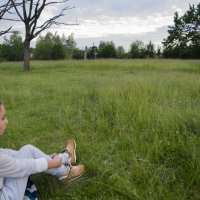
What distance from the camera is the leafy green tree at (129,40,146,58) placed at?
179ft

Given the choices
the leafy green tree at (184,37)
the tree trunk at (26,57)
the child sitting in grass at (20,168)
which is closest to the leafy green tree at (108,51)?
the leafy green tree at (184,37)

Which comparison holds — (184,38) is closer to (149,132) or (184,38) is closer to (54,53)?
(54,53)

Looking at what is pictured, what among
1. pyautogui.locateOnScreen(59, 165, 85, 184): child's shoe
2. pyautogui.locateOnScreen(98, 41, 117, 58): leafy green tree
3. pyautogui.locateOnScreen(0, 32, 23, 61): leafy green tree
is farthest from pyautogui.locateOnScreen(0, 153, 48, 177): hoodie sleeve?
pyautogui.locateOnScreen(98, 41, 117, 58): leafy green tree

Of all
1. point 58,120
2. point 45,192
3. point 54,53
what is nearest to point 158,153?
point 45,192

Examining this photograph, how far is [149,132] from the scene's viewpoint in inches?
175

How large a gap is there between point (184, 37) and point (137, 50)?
34.9 feet

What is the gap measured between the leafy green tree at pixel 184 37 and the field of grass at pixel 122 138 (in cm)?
4115

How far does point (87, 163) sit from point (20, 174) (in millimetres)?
1095

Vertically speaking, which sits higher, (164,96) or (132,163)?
(164,96)

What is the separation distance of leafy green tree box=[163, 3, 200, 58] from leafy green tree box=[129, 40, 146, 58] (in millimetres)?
4136

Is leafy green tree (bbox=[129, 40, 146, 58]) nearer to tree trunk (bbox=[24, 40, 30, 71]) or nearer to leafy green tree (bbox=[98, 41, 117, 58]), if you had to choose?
leafy green tree (bbox=[98, 41, 117, 58])

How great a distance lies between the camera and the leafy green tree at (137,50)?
179 ft

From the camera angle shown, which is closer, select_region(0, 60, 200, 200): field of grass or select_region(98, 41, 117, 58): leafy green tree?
select_region(0, 60, 200, 200): field of grass

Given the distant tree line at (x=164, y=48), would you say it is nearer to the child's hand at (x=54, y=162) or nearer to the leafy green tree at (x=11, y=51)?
the leafy green tree at (x=11, y=51)
